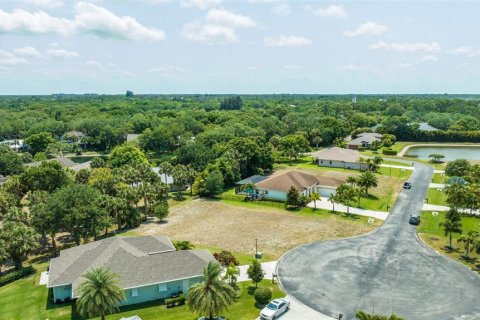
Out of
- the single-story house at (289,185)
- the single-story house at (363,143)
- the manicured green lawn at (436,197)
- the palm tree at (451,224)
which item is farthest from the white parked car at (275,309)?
the single-story house at (363,143)

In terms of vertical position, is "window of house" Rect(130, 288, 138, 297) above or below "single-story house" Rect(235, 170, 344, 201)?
below

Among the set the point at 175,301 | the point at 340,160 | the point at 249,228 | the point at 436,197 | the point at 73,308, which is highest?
the point at 340,160

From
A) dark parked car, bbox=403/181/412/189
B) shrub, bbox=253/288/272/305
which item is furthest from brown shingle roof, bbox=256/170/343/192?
shrub, bbox=253/288/272/305

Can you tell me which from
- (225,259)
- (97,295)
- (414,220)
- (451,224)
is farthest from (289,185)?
(97,295)

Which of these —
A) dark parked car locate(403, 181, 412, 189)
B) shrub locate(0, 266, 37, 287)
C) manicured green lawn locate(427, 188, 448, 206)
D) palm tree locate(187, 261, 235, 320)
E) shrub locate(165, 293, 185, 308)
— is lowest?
shrub locate(0, 266, 37, 287)

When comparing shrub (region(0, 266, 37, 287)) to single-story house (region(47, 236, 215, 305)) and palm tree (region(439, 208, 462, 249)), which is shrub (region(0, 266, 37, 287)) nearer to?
single-story house (region(47, 236, 215, 305))

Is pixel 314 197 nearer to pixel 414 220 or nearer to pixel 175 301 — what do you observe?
pixel 414 220

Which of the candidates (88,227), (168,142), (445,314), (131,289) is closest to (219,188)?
(88,227)

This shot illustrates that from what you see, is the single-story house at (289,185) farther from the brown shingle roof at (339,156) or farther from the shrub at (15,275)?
the shrub at (15,275)
